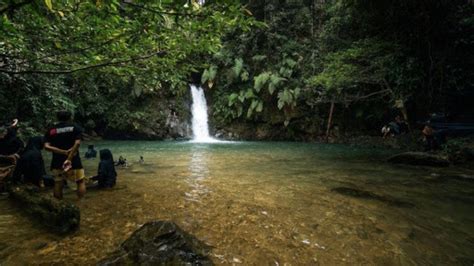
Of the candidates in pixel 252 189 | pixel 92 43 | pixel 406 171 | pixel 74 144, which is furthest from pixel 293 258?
pixel 406 171

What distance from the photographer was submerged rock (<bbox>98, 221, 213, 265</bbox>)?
2592 millimetres

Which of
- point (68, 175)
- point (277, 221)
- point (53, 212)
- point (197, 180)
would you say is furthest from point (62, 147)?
point (277, 221)

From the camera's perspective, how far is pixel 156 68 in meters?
5.35

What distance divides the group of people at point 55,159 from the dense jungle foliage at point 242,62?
1.06m

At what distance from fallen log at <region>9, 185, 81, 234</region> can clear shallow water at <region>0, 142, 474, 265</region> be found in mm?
131

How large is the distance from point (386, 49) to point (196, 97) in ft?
55.1

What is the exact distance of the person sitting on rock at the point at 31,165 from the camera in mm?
5441

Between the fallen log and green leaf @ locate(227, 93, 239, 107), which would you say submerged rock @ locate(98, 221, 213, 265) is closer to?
the fallen log

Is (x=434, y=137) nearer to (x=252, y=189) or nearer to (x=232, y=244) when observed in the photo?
(x=252, y=189)

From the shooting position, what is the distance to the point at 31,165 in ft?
18.0

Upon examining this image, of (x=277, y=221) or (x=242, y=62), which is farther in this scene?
(x=242, y=62)

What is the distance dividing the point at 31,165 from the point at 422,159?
11.0m

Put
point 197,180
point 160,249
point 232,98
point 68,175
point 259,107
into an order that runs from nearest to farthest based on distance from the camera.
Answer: point 160,249, point 68,175, point 197,180, point 259,107, point 232,98

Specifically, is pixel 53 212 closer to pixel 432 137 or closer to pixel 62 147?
pixel 62 147
